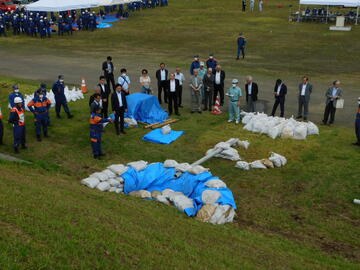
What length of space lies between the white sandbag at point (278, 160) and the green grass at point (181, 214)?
18cm

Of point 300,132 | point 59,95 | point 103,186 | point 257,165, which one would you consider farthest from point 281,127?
point 59,95

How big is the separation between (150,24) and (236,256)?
3832 cm

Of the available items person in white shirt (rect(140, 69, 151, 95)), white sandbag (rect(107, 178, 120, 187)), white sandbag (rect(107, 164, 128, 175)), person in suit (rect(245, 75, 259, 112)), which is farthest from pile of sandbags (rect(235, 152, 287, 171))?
person in white shirt (rect(140, 69, 151, 95))

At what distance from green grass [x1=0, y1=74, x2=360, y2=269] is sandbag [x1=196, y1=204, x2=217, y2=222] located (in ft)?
0.96

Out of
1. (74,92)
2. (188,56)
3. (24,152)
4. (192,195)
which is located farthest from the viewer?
(188,56)

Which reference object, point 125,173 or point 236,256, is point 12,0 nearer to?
point 125,173

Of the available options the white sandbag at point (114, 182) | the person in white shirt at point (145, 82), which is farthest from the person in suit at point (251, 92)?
the white sandbag at point (114, 182)

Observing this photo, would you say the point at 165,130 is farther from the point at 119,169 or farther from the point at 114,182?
the point at 114,182

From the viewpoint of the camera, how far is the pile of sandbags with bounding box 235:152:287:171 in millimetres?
12219

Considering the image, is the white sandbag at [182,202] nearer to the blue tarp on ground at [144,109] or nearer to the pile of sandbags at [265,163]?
the pile of sandbags at [265,163]

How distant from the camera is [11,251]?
609 cm

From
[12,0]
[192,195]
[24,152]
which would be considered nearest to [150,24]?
[12,0]

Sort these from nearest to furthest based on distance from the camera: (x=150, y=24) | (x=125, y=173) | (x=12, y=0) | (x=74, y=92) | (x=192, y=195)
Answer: (x=192, y=195)
(x=125, y=173)
(x=74, y=92)
(x=150, y=24)
(x=12, y=0)

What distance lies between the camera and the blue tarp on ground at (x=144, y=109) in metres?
→ 16.2
